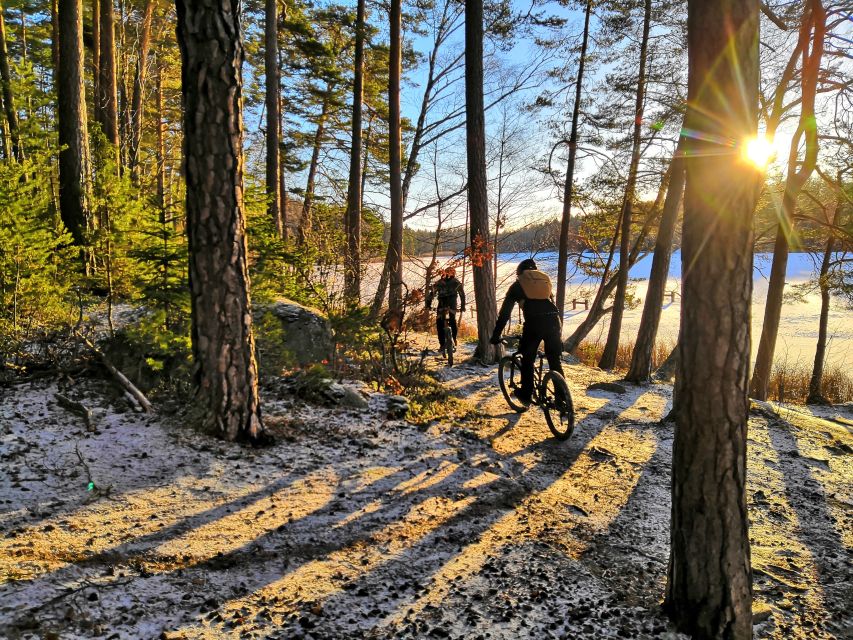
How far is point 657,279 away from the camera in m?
10.2

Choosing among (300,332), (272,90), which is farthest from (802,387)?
(272,90)

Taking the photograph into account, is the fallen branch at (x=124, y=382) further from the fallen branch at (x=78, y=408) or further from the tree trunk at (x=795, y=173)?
the tree trunk at (x=795, y=173)

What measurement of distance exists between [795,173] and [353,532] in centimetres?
1223

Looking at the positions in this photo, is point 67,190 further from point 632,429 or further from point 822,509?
point 822,509

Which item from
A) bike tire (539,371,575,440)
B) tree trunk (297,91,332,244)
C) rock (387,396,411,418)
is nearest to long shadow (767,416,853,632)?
bike tire (539,371,575,440)

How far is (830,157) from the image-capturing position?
11734 mm

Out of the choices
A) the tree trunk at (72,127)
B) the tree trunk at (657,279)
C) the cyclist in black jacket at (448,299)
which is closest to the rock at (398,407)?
the cyclist in black jacket at (448,299)

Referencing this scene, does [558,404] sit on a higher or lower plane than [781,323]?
higher

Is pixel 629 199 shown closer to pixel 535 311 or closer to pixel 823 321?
pixel 823 321

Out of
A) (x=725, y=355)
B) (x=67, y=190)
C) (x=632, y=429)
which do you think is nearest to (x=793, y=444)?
(x=632, y=429)

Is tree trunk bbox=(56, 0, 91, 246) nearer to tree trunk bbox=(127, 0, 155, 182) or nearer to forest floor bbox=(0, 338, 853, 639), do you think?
Answer: forest floor bbox=(0, 338, 853, 639)

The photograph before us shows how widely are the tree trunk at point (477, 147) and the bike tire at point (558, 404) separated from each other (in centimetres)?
331

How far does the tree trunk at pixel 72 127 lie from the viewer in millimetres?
8180

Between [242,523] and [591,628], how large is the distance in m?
2.24
